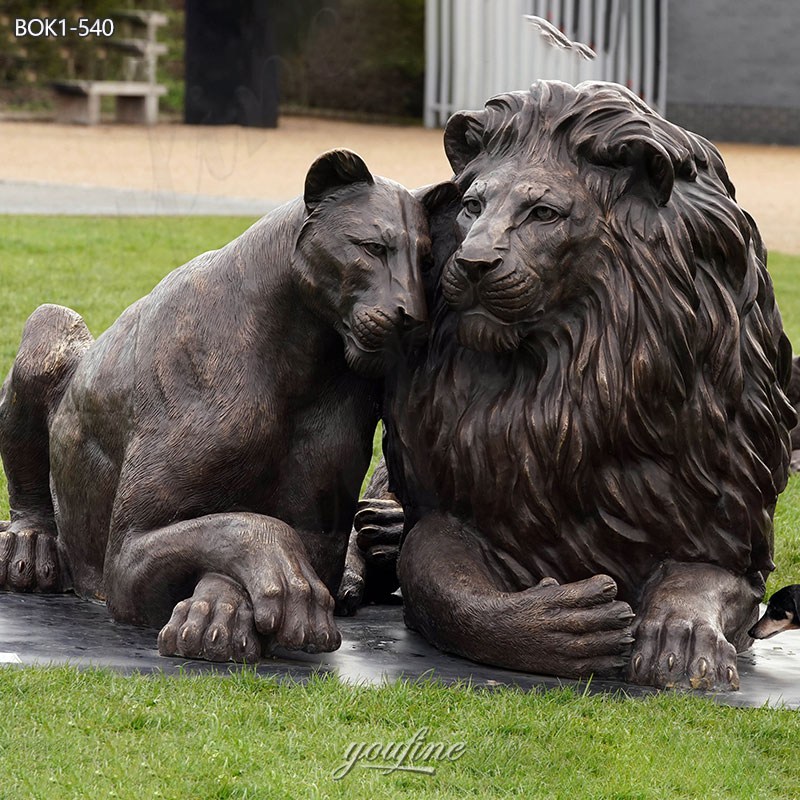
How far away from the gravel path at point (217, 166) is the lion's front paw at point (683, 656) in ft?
46.6

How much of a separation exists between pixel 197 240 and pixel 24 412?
1101cm

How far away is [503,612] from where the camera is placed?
5164 mm

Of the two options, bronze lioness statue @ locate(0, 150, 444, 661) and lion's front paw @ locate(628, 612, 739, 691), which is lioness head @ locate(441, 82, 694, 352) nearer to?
bronze lioness statue @ locate(0, 150, 444, 661)

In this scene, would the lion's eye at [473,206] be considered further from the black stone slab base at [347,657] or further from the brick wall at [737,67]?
the brick wall at [737,67]

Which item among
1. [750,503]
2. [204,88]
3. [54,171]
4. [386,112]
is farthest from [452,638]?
[386,112]

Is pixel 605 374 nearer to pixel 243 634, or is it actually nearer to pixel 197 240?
pixel 243 634

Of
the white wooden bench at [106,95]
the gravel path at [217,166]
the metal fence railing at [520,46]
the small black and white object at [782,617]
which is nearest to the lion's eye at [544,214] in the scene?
the small black and white object at [782,617]

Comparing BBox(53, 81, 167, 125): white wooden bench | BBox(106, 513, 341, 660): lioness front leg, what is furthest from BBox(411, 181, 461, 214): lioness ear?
BBox(53, 81, 167, 125): white wooden bench

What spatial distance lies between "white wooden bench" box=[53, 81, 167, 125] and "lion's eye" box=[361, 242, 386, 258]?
1613 cm

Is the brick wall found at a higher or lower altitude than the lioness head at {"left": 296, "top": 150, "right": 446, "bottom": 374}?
lower

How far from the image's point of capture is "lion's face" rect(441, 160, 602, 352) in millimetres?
4914

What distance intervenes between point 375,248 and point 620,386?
2.59 feet

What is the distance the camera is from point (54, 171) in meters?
22.1

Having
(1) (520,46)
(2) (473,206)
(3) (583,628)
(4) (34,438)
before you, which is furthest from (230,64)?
(3) (583,628)
